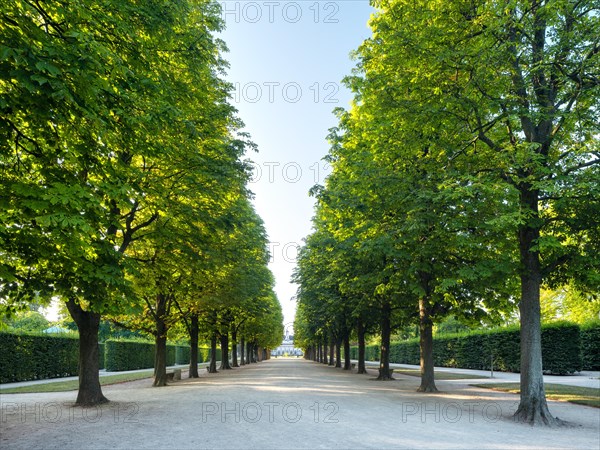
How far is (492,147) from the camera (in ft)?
40.8

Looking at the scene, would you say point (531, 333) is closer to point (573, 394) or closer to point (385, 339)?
point (573, 394)

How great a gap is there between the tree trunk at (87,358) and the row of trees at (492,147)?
9.37 metres

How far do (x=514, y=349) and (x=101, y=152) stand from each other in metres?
30.6

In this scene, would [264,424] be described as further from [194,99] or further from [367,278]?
[194,99]

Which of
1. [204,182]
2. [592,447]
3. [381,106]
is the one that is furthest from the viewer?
[204,182]

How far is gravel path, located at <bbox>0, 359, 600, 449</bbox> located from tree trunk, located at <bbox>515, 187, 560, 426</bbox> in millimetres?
601

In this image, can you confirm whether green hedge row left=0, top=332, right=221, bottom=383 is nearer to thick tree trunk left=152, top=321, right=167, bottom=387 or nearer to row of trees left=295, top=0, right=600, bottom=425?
thick tree trunk left=152, top=321, right=167, bottom=387

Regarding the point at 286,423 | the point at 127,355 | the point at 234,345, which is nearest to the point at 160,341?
the point at 286,423

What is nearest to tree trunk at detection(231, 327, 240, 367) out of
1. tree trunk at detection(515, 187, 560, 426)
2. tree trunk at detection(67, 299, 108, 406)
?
tree trunk at detection(67, 299, 108, 406)

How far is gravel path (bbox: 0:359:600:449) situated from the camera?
8.27m

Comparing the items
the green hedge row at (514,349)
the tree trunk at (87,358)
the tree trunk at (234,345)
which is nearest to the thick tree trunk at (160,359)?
the tree trunk at (87,358)

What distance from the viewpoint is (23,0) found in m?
6.26

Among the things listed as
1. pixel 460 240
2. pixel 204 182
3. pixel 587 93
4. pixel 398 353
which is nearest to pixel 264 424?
pixel 460 240

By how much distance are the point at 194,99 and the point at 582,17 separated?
11.0m
